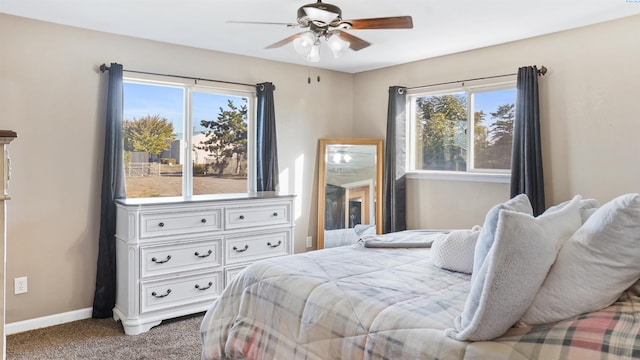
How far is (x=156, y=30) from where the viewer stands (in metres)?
3.52

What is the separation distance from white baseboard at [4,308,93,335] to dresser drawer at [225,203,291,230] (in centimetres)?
133

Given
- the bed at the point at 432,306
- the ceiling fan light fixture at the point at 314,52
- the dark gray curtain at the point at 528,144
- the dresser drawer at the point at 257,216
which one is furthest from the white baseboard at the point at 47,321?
the dark gray curtain at the point at 528,144

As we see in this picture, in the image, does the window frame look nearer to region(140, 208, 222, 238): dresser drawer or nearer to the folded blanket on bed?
the folded blanket on bed

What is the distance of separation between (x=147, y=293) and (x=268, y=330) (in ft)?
5.50

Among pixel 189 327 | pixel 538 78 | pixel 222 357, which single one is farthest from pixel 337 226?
pixel 222 357

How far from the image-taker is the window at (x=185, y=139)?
3854 millimetres

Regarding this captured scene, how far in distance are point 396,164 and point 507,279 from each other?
133 inches

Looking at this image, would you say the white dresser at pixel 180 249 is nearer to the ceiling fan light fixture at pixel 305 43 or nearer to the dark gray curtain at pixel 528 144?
the ceiling fan light fixture at pixel 305 43

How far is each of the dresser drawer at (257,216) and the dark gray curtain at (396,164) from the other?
1.21 m

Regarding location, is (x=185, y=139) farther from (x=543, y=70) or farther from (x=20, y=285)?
(x=543, y=70)

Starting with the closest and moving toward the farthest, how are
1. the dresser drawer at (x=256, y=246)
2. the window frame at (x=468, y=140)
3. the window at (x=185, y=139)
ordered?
the dresser drawer at (x=256, y=246) → the window at (x=185, y=139) → the window frame at (x=468, y=140)

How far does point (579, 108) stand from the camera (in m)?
3.42

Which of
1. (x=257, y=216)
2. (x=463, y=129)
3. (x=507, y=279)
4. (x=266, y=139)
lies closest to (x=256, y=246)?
(x=257, y=216)

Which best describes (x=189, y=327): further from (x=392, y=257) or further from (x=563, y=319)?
(x=563, y=319)
